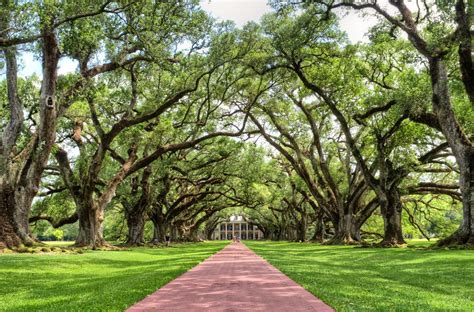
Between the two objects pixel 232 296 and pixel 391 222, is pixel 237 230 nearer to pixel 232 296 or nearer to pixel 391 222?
pixel 391 222

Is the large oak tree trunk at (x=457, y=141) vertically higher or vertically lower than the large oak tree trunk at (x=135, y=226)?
higher

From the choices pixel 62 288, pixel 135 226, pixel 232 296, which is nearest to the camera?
pixel 232 296

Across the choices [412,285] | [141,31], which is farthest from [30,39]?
[412,285]

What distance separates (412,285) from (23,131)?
1797cm

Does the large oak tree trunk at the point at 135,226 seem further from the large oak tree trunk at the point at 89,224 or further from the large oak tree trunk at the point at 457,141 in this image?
the large oak tree trunk at the point at 457,141

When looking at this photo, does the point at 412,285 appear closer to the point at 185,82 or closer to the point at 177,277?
the point at 177,277

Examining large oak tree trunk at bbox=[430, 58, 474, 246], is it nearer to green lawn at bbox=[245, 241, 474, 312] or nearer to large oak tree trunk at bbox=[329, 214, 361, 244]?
green lawn at bbox=[245, 241, 474, 312]

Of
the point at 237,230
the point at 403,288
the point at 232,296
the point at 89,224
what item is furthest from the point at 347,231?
the point at 237,230

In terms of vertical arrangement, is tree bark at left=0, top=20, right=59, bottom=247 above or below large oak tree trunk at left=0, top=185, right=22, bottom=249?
above

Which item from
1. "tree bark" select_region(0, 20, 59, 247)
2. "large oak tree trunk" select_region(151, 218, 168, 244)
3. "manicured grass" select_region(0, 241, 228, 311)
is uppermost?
"tree bark" select_region(0, 20, 59, 247)

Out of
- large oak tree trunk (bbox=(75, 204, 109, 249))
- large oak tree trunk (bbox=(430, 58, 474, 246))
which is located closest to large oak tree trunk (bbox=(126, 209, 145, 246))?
large oak tree trunk (bbox=(75, 204, 109, 249))

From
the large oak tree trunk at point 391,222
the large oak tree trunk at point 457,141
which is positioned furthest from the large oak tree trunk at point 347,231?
the large oak tree trunk at point 457,141

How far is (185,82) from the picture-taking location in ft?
75.6

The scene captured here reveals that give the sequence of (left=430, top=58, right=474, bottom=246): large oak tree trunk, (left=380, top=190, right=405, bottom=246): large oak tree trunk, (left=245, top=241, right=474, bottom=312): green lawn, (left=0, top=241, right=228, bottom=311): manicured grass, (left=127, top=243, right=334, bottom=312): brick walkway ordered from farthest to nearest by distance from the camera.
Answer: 1. (left=380, top=190, right=405, bottom=246): large oak tree trunk
2. (left=430, top=58, right=474, bottom=246): large oak tree trunk
3. (left=0, top=241, right=228, bottom=311): manicured grass
4. (left=245, top=241, right=474, bottom=312): green lawn
5. (left=127, top=243, right=334, bottom=312): brick walkway
